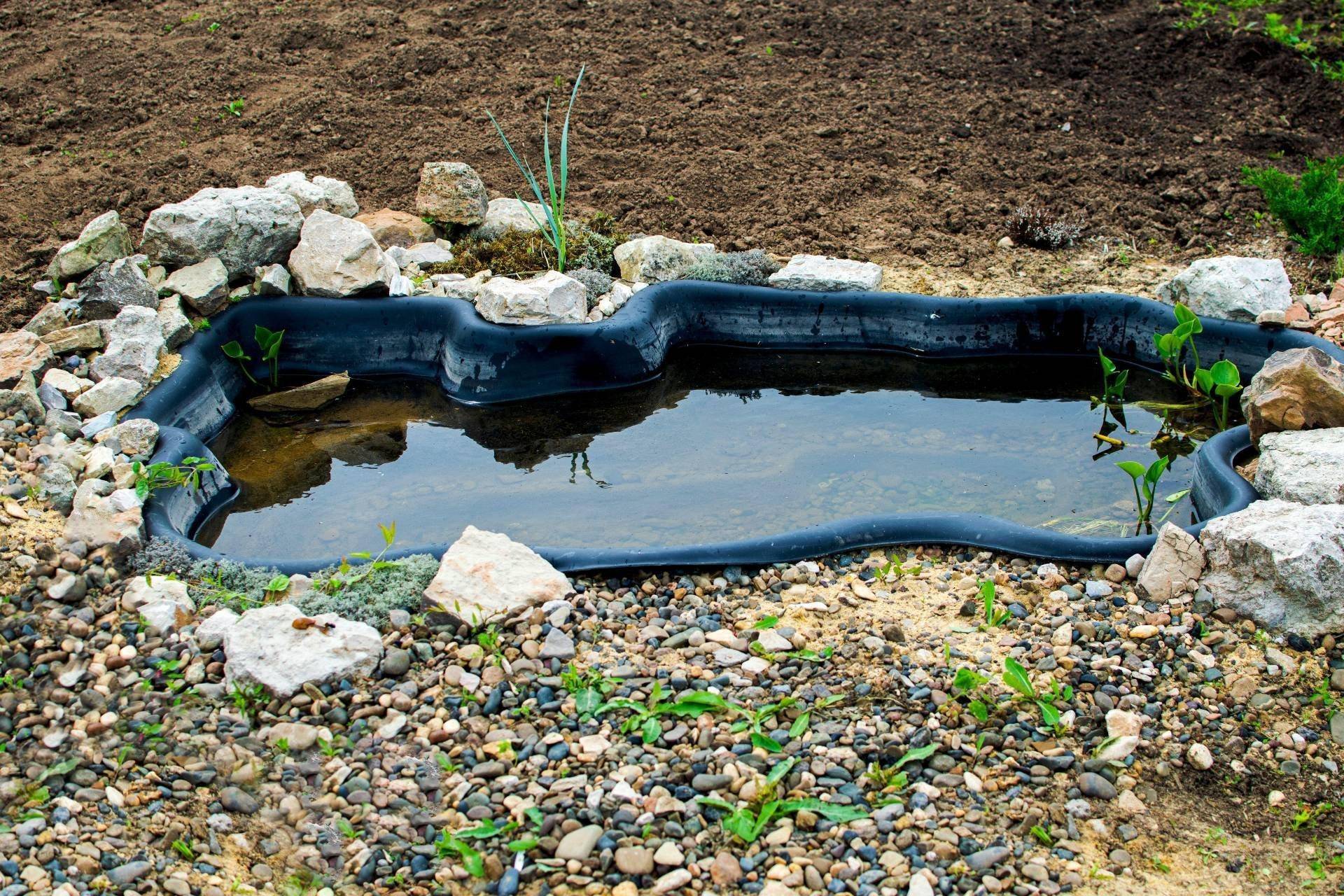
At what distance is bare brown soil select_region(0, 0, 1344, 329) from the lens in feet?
20.8

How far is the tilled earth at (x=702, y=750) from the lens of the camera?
2.76 m

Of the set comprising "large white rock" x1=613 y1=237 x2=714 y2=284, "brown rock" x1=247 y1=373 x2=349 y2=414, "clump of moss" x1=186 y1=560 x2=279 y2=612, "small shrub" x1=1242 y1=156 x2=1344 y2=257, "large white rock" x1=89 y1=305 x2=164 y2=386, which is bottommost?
"brown rock" x1=247 y1=373 x2=349 y2=414

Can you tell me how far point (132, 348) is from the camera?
5.00 metres

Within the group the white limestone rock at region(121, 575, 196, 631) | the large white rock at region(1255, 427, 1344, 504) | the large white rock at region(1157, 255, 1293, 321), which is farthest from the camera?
the large white rock at region(1157, 255, 1293, 321)

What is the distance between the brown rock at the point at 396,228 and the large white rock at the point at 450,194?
0.28ft

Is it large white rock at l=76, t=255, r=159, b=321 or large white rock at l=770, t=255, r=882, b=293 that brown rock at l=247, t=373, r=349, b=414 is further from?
large white rock at l=770, t=255, r=882, b=293

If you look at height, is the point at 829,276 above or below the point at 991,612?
above

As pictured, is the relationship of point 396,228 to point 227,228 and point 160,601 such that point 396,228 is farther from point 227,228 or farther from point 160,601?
point 160,601

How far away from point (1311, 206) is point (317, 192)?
509 cm

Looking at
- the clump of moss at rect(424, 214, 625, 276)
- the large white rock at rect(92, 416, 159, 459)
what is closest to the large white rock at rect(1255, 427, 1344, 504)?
the clump of moss at rect(424, 214, 625, 276)

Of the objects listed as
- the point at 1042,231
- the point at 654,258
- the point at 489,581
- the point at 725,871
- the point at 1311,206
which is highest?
the point at 1311,206

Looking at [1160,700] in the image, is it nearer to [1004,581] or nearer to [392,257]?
[1004,581]

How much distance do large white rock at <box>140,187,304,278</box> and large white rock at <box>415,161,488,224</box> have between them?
0.71 meters

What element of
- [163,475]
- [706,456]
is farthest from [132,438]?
[706,456]
